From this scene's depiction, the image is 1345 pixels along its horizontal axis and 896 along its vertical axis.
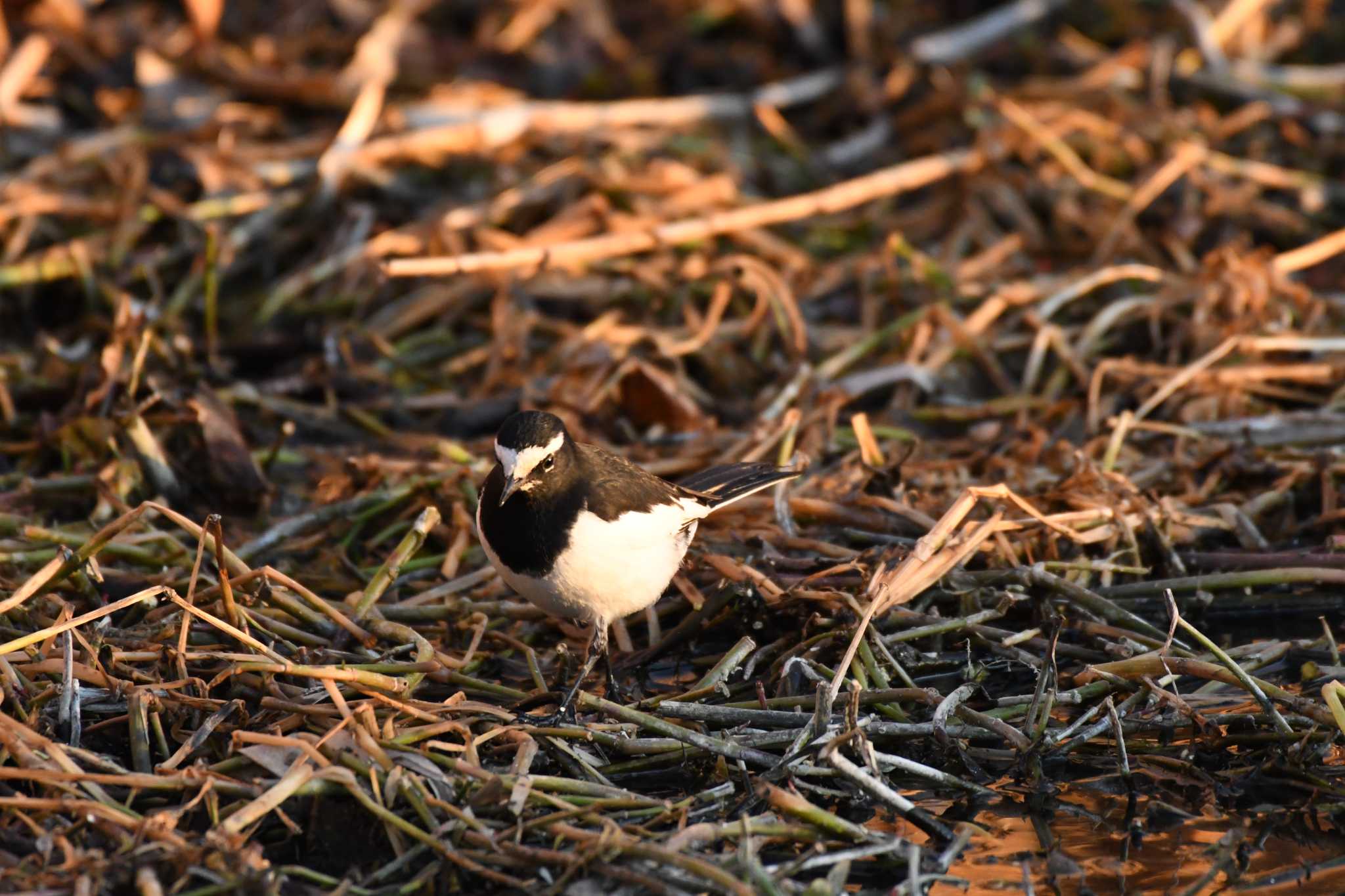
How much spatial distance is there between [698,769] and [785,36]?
6172 mm

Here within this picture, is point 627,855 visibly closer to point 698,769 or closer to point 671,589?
point 698,769

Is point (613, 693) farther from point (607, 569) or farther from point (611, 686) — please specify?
point (607, 569)

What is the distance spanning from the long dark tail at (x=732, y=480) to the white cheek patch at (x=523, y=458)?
2.10 feet

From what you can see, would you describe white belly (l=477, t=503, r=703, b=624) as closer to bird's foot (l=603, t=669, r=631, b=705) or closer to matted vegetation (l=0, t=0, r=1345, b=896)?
bird's foot (l=603, t=669, r=631, b=705)

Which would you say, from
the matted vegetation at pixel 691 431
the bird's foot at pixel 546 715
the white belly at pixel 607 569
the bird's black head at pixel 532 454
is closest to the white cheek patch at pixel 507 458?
the bird's black head at pixel 532 454

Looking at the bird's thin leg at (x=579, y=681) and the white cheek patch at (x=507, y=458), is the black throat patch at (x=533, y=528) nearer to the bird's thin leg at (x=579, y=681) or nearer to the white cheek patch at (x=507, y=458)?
the white cheek patch at (x=507, y=458)

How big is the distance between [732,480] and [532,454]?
89 centimetres

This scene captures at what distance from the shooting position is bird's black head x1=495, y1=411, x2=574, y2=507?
14.3ft

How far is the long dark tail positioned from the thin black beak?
0.74 m

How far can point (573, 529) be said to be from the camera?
4398 millimetres

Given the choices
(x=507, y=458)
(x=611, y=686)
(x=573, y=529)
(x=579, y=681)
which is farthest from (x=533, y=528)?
(x=611, y=686)

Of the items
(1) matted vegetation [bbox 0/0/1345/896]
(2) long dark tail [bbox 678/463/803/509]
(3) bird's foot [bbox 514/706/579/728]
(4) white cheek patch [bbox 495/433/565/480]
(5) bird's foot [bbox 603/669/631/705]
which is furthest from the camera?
(2) long dark tail [bbox 678/463/803/509]

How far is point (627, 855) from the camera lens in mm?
3467

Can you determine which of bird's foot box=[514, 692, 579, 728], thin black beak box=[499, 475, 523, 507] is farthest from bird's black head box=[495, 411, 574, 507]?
bird's foot box=[514, 692, 579, 728]
